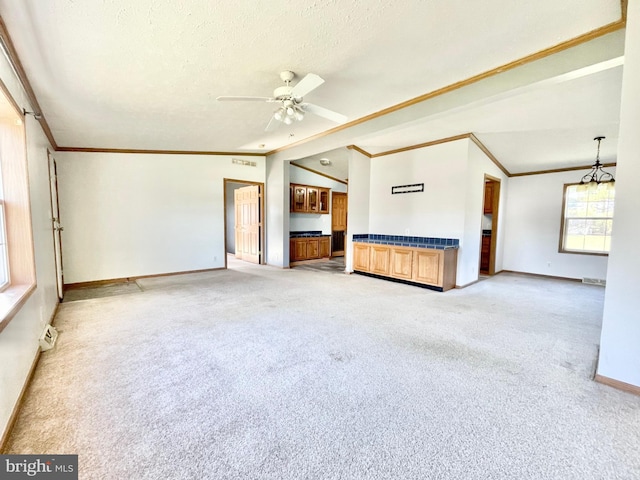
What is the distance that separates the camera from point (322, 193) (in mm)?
8555

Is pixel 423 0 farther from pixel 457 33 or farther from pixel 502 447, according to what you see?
pixel 502 447

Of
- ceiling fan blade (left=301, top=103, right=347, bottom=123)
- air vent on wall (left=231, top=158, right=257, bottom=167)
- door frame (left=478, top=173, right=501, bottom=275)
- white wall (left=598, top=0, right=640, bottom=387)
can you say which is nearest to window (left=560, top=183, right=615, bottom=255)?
door frame (left=478, top=173, right=501, bottom=275)

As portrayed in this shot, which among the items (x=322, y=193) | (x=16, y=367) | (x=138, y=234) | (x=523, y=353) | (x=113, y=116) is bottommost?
(x=523, y=353)

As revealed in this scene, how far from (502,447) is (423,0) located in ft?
9.29

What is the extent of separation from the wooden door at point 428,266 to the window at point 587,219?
324 centimetres

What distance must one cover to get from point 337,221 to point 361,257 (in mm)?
3171

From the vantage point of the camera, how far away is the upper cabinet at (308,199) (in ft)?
25.5

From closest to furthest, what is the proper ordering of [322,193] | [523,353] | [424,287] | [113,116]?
[523,353]
[113,116]
[424,287]
[322,193]

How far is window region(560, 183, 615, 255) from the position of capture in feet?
18.2

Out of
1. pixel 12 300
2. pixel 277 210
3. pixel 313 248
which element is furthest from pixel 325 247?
pixel 12 300

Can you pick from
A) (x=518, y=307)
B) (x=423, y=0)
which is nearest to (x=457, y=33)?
(x=423, y=0)

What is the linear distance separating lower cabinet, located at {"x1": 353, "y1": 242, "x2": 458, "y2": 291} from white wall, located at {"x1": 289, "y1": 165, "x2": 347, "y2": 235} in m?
2.35

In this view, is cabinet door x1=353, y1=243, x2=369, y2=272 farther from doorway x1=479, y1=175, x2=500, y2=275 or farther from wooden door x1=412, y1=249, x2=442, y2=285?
doorway x1=479, y1=175, x2=500, y2=275

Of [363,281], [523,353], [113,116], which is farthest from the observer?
[363,281]
